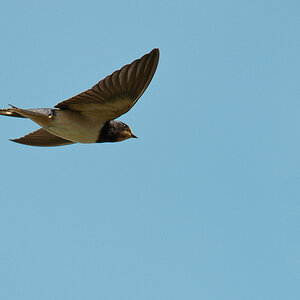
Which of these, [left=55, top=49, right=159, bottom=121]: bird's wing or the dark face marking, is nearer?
[left=55, top=49, right=159, bottom=121]: bird's wing

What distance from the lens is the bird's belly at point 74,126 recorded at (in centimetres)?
538

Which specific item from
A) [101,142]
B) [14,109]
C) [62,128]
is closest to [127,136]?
[101,142]

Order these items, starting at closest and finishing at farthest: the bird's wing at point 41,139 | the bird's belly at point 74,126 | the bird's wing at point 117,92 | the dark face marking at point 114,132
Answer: the bird's wing at point 117,92, the bird's belly at point 74,126, the dark face marking at point 114,132, the bird's wing at point 41,139

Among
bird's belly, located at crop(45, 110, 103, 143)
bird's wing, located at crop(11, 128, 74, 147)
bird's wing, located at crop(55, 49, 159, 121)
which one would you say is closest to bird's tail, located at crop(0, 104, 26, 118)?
bird's belly, located at crop(45, 110, 103, 143)

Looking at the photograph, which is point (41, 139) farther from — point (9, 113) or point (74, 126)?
point (74, 126)

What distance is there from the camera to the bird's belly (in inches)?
212

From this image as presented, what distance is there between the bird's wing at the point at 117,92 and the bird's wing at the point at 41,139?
2.98 ft

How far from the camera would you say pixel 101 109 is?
17.4 ft

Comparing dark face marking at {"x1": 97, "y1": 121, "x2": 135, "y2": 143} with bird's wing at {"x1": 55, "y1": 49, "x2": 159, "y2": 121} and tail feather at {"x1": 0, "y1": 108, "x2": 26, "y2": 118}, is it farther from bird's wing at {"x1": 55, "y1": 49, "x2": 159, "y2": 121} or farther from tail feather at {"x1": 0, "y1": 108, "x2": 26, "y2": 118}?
tail feather at {"x1": 0, "y1": 108, "x2": 26, "y2": 118}

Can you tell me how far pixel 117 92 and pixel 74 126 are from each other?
641 millimetres

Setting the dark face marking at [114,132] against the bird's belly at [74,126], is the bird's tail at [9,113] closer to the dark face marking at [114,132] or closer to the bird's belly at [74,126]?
the bird's belly at [74,126]

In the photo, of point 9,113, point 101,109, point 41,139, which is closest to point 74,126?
point 101,109

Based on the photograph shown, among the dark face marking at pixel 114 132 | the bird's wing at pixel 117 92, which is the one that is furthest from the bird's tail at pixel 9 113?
the dark face marking at pixel 114 132

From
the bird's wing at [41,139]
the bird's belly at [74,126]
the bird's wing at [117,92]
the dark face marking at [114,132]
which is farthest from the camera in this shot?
the bird's wing at [41,139]
